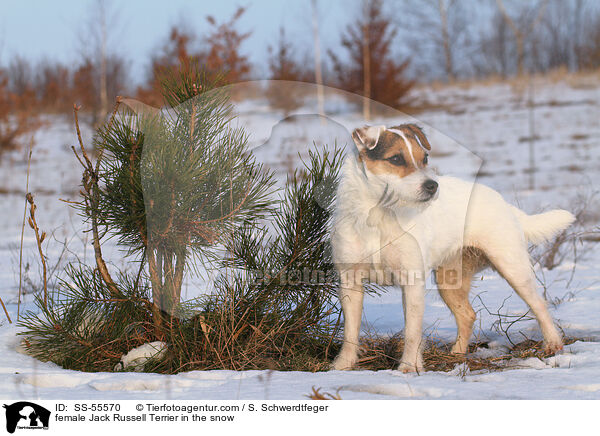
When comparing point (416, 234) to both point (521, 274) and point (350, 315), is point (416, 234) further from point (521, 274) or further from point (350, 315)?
point (521, 274)

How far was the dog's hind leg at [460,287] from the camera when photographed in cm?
383

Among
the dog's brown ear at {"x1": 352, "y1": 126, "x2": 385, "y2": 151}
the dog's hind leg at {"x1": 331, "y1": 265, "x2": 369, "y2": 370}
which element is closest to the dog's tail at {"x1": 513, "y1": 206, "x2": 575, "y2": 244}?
A: the dog's hind leg at {"x1": 331, "y1": 265, "x2": 369, "y2": 370}

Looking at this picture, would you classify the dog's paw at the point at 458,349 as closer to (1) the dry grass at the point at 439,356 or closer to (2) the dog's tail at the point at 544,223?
(1) the dry grass at the point at 439,356

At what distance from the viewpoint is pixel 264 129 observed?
2797 mm

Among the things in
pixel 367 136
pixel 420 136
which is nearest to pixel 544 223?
pixel 420 136

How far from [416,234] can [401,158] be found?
0.57 metres

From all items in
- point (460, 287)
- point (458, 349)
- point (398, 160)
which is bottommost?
point (458, 349)

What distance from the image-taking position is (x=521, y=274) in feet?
12.5

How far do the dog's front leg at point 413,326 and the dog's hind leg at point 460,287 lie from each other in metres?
0.56

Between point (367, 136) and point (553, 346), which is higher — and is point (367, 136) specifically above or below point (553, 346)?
above

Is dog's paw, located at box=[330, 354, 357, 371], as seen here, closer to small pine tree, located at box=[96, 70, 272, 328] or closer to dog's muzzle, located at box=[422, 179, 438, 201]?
small pine tree, located at box=[96, 70, 272, 328]

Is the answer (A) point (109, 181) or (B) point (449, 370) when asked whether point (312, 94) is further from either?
(B) point (449, 370)
